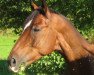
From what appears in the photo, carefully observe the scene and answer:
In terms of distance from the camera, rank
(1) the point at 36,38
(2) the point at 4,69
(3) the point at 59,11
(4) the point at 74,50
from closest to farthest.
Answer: (1) the point at 36,38 → (4) the point at 74,50 → (3) the point at 59,11 → (2) the point at 4,69

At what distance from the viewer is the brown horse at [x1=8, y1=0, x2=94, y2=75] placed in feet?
18.9

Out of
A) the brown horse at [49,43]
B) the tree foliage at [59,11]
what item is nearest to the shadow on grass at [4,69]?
the tree foliage at [59,11]

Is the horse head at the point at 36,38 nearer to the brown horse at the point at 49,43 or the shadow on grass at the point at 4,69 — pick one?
the brown horse at the point at 49,43

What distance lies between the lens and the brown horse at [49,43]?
575 centimetres

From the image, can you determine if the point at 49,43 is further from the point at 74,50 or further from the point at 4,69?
the point at 4,69

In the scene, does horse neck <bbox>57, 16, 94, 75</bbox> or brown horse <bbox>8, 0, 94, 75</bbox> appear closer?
brown horse <bbox>8, 0, 94, 75</bbox>

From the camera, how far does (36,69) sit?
406 inches

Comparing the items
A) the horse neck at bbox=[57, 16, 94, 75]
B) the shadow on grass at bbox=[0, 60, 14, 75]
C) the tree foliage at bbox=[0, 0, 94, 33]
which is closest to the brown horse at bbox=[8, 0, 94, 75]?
the horse neck at bbox=[57, 16, 94, 75]

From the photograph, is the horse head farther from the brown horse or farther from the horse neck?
the horse neck

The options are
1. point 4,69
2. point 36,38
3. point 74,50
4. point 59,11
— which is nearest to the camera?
point 36,38

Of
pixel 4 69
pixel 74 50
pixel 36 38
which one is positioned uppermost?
pixel 36 38

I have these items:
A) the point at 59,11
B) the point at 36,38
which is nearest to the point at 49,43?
the point at 36,38

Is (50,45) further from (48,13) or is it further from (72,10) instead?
(72,10)

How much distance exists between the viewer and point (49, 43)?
582 centimetres
